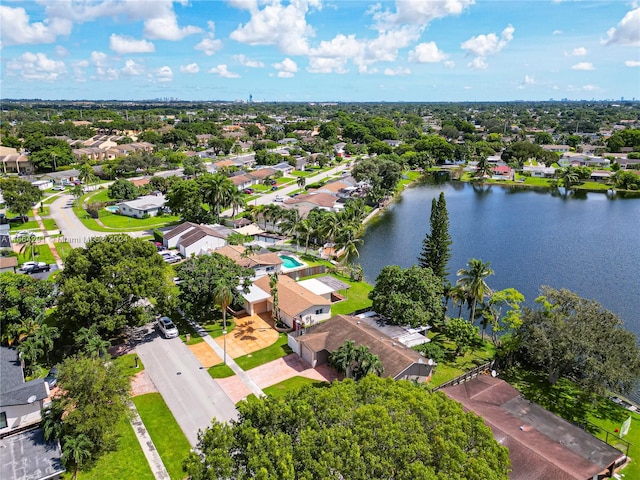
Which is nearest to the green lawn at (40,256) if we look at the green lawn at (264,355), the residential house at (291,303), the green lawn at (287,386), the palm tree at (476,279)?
the residential house at (291,303)

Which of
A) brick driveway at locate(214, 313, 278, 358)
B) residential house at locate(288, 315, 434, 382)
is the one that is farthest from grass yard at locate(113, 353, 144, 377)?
residential house at locate(288, 315, 434, 382)

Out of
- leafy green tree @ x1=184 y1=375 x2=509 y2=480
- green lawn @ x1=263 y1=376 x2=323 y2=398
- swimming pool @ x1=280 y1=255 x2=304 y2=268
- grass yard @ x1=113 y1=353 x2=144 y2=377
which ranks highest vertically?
leafy green tree @ x1=184 y1=375 x2=509 y2=480

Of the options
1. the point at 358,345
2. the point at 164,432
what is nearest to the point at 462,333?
the point at 358,345

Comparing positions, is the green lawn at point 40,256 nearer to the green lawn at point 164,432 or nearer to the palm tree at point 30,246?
the palm tree at point 30,246

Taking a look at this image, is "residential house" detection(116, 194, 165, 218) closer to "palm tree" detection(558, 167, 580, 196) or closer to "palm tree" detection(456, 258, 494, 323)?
"palm tree" detection(456, 258, 494, 323)

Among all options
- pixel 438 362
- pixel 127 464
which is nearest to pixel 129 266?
pixel 127 464

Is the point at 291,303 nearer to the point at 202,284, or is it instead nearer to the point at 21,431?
the point at 202,284

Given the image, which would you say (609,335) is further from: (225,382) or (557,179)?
(557,179)
